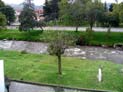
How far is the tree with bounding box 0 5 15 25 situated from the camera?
4234 cm

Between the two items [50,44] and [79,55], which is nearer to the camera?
[50,44]

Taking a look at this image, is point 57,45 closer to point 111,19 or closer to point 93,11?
point 93,11

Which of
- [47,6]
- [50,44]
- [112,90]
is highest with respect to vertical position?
[47,6]

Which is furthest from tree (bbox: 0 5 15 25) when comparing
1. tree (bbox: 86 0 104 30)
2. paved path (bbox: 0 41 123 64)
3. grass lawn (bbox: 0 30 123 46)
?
tree (bbox: 86 0 104 30)

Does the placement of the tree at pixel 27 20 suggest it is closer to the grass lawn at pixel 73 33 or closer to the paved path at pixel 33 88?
the grass lawn at pixel 73 33

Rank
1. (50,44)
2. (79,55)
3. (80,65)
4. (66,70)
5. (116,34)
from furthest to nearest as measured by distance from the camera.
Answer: (116,34) < (79,55) < (80,65) < (66,70) < (50,44)

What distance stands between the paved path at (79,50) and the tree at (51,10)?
39.5ft

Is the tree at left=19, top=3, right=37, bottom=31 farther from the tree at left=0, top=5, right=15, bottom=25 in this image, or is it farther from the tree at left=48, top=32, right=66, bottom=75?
the tree at left=48, top=32, right=66, bottom=75

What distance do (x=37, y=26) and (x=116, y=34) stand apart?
8576 mm

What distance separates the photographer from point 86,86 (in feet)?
46.5

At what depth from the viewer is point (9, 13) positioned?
4334 centimetres

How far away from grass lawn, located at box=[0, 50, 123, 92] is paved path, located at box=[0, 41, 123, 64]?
4.54 m

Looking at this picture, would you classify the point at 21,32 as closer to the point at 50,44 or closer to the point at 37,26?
the point at 37,26

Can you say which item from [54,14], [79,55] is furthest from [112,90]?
[54,14]
